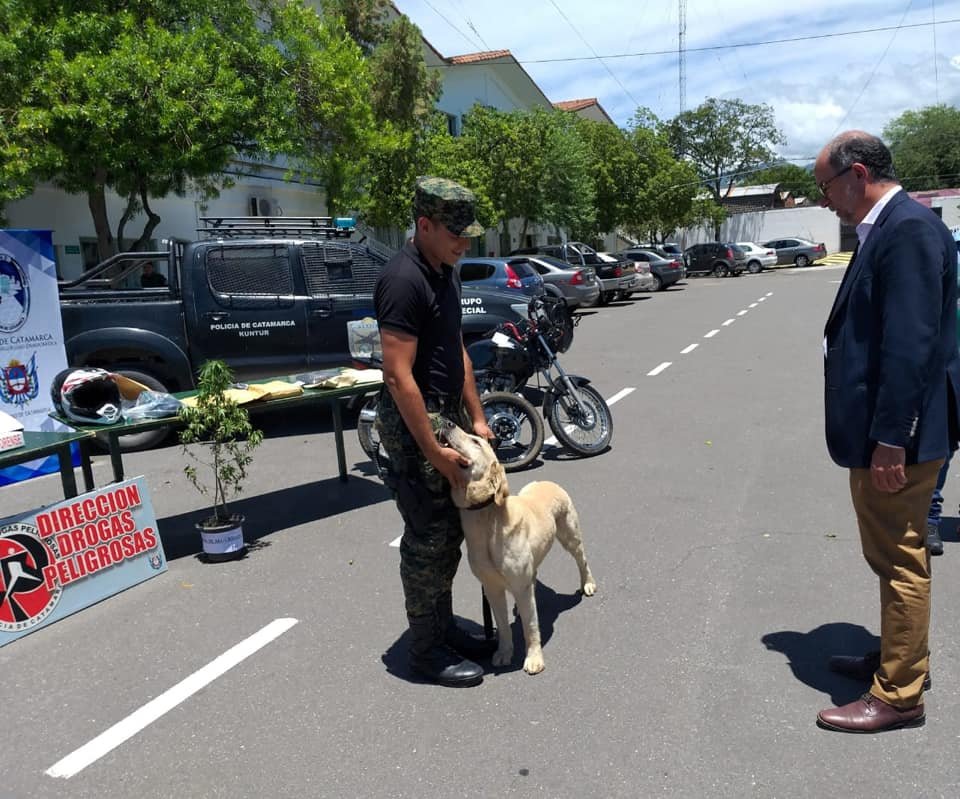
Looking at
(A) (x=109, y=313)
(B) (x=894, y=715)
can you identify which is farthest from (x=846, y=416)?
(A) (x=109, y=313)

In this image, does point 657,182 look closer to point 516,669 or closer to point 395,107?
point 395,107

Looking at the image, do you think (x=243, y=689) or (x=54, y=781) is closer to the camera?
(x=54, y=781)

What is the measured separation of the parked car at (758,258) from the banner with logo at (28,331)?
124 ft

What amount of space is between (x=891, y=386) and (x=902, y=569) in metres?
0.69

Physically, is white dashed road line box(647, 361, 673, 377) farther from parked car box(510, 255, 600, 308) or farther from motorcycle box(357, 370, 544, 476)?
parked car box(510, 255, 600, 308)

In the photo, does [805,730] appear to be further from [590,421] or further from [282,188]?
[282,188]

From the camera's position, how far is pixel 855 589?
13.6 ft

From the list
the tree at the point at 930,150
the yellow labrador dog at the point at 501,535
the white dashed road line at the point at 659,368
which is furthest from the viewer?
the tree at the point at 930,150

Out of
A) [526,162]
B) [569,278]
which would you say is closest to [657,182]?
[526,162]

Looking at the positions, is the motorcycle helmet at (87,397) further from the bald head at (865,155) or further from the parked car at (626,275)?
the parked car at (626,275)

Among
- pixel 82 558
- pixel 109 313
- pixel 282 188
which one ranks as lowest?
pixel 82 558

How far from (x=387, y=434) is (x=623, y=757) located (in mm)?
1489

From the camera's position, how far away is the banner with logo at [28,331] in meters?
6.93

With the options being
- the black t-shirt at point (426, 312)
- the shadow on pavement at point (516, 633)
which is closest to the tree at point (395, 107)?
the shadow on pavement at point (516, 633)
